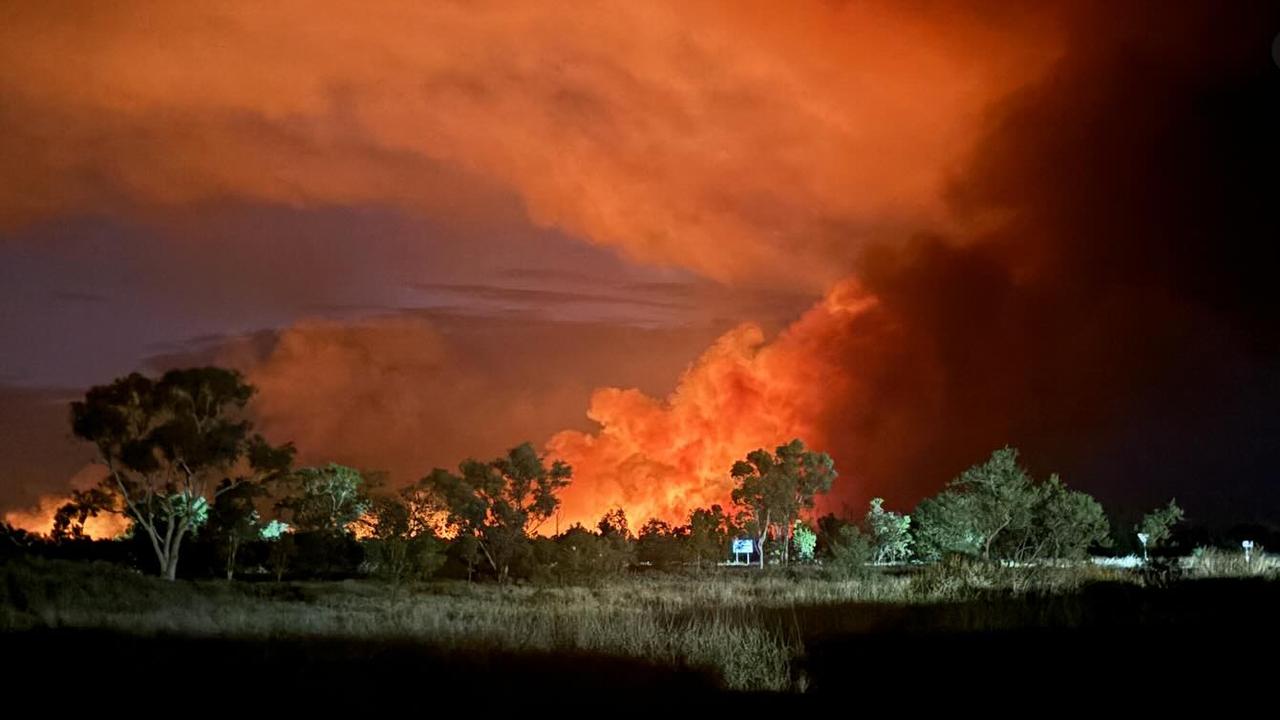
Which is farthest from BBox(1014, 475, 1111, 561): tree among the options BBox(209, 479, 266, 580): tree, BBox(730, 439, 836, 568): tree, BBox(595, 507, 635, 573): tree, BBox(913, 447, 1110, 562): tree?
BBox(209, 479, 266, 580): tree

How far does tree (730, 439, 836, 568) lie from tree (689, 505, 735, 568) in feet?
7.76

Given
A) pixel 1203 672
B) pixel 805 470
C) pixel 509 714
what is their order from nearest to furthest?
1. pixel 509 714
2. pixel 1203 672
3. pixel 805 470

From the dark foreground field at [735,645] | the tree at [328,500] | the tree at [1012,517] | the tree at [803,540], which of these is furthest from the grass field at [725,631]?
the tree at [803,540]

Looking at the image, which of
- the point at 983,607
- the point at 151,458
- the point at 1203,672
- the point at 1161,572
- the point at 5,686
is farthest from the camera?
the point at 151,458

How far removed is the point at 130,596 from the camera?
1535 inches

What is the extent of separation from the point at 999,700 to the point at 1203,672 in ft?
9.62

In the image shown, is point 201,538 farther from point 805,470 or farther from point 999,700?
point 999,700

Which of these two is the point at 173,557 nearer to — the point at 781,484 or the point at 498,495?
the point at 498,495

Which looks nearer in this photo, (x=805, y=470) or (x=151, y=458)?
(x=151, y=458)

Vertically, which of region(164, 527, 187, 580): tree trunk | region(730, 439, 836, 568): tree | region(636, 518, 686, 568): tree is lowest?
region(164, 527, 187, 580): tree trunk

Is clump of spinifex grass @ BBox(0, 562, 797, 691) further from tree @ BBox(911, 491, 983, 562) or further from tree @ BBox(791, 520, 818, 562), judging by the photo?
tree @ BBox(791, 520, 818, 562)

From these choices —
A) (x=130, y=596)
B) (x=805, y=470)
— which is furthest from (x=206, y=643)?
(x=805, y=470)

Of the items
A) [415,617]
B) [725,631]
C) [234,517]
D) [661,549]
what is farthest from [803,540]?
[725,631]

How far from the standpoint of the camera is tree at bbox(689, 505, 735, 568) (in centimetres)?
7681
